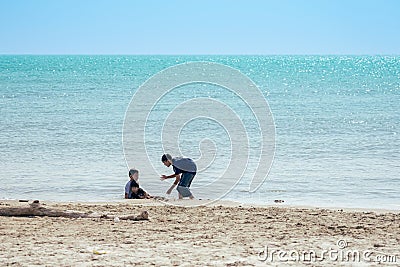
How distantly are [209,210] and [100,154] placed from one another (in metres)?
8.34

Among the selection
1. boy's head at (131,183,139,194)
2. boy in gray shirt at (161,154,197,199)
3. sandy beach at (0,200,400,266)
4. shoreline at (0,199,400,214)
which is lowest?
sandy beach at (0,200,400,266)

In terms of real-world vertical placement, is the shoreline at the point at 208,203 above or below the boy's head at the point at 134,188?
below

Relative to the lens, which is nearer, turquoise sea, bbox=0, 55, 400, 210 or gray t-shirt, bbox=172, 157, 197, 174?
gray t-shirt, bbox=172, 157, 197, 174

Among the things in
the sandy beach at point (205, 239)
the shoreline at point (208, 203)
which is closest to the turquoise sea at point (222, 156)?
the shoreline at point (208, 203)

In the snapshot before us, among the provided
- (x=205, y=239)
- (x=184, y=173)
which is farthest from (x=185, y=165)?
(x=205, y=239)

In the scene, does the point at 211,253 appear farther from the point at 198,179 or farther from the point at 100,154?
the point at 100,154

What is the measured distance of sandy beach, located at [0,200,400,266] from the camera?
7.04 metres

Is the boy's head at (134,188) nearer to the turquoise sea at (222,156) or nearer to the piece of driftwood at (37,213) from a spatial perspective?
the turquoise sea at (222,156)

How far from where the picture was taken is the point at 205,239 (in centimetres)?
800

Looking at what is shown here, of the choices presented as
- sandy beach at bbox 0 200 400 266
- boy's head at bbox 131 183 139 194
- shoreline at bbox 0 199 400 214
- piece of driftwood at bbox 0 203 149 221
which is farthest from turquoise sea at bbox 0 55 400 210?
piece of driftwood at bbox 0 203 149 221

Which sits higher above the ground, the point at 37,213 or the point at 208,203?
the point at 208,203

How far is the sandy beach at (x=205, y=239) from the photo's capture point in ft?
23.1

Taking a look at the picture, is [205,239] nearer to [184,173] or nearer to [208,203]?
[208,203]

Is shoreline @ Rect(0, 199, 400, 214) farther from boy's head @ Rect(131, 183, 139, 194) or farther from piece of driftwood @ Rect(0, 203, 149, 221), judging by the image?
piece of driftwood @ Rect(0, 203, 149, 221)
